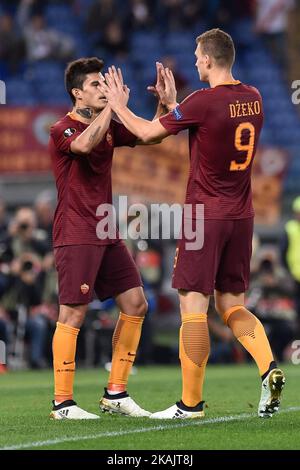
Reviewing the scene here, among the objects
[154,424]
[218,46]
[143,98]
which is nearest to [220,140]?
[218,46]

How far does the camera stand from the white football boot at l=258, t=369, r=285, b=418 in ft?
23.6

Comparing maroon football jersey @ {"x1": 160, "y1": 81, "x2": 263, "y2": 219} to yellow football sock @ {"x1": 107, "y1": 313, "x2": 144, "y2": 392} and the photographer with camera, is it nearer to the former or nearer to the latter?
yellow football sock @ {"x1": 107, "y1": 313, "x2": 144, "y2": 392}

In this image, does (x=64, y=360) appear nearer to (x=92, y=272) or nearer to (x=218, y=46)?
(x=92, y=272)

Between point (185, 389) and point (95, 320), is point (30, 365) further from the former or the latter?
point (185, 389)

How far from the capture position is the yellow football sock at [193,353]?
7391mm

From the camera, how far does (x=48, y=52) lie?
70.4ft

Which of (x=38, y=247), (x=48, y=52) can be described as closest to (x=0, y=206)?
(x=38, y=247)

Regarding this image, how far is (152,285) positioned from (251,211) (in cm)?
874

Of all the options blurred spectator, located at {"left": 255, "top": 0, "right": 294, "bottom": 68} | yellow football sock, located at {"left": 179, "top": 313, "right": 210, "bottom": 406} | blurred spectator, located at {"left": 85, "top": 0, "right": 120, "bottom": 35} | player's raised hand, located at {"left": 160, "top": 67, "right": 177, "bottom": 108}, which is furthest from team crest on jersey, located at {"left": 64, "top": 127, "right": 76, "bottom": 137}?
blurred spectator, located at {"left": 255, "top": 0, "right": 294, "bottom": 68}

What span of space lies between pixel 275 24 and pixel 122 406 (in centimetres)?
1587

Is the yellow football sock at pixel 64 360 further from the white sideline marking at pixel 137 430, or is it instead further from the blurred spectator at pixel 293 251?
the blurred spectator at pixel 293 251

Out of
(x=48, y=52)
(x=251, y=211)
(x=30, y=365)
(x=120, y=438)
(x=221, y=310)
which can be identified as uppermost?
(x=48, y=52)

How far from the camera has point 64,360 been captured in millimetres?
7785

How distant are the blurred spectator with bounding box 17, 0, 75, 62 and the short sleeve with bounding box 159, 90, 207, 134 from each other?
46.7 feet
